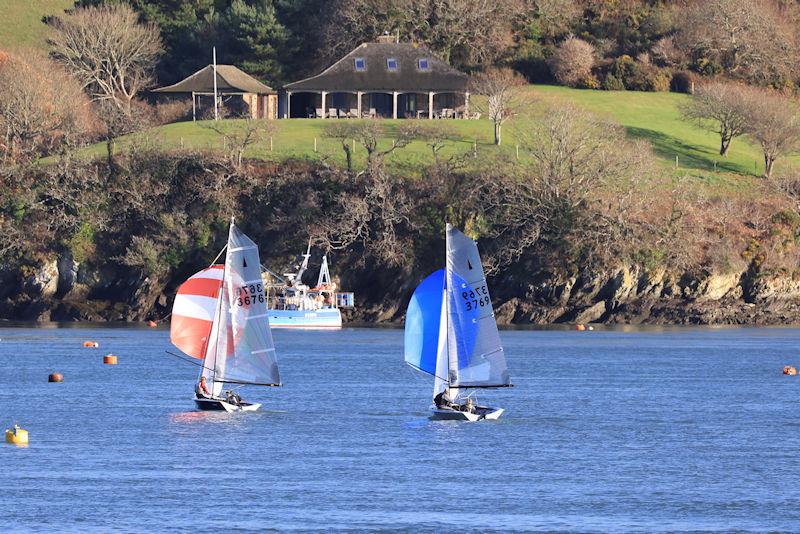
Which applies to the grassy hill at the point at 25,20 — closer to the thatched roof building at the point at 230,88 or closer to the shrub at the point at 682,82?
the thatched roof building at the point at 230,88

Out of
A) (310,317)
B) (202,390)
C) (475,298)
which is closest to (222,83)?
(310,317)

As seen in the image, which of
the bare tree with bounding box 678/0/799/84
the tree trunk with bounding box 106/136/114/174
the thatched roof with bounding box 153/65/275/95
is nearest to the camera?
the tree trunk with bounding box 106/136/114/174

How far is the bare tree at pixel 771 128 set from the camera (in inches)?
4786

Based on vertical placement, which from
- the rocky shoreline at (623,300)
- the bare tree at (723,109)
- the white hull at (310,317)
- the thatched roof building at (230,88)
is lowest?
the white hull at (310,317)

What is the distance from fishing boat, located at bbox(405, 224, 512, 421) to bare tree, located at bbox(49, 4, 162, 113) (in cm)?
9207

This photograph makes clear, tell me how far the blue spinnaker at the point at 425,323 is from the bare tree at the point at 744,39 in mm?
94830

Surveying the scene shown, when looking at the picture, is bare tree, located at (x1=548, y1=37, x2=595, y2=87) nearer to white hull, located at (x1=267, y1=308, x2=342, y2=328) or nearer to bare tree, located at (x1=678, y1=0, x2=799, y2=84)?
bare tree, located at (x1=678, y1=0, x2=799, y2=84)

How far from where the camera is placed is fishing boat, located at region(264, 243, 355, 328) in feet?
352

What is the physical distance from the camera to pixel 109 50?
14312 centimetres

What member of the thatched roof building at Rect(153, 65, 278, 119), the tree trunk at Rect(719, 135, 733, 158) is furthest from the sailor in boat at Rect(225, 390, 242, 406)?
the thatched roof building at Rect(153, 65, 278, 119)

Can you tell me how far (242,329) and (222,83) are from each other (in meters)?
84.1


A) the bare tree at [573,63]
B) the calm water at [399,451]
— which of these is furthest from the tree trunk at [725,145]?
the calm water at [399,451]

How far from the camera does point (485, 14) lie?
142625 mm

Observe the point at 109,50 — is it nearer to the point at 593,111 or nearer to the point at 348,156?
the point at 348,156
